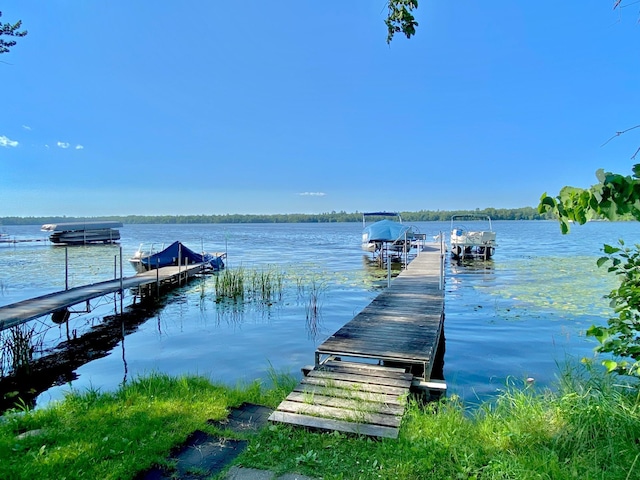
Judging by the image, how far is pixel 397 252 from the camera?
30.1m

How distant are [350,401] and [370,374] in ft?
2.88

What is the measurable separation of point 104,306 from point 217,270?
8861 millimetres

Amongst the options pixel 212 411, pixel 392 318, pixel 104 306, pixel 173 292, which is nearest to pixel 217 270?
pixel 173 292

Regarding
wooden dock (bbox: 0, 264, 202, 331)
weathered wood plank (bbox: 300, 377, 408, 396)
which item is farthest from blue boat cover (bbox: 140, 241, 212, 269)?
weathered wood plank (bbox: 300, 377, 408, 396)

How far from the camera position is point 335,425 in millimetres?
3801

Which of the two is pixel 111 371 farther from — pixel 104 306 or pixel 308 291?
pixel 308 291

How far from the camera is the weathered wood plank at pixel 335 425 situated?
12.0 feet

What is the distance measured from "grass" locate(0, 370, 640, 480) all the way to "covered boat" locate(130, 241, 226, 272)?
1595 centimetres

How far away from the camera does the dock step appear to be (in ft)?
12.5

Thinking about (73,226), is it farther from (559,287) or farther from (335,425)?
(335,425)

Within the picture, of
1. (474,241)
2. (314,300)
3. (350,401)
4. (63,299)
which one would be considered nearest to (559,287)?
(314,300)

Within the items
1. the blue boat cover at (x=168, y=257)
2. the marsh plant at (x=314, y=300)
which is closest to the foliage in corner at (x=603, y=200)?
the marsh plant at (x=314, y=300)

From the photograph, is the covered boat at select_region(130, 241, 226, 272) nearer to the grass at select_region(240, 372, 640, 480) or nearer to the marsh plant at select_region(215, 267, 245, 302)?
the marsh plant at select_region(215, 267, 245, 302)

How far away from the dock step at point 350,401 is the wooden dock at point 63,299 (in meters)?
7.23
